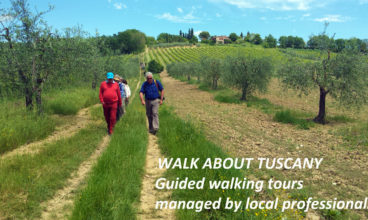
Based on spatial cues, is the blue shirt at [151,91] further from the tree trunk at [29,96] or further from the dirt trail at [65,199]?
the tree trunk at [29,96]

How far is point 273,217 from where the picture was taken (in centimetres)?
354

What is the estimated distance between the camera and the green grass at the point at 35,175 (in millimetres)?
3643

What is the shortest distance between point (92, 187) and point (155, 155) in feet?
9.15

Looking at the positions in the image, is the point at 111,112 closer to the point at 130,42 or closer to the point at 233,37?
the point at 130,42

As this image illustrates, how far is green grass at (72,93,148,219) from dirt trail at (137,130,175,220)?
15cm

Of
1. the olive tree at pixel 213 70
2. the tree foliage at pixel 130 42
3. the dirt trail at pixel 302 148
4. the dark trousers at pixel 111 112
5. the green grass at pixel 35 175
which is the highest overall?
the tree foliage at pixel 130 42

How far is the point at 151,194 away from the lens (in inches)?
177

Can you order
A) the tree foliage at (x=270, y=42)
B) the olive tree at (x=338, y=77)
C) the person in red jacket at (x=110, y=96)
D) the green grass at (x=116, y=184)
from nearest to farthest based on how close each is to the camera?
the green grass at (x=116, y=184)
the person in red jacket at (x=110, y=96)
the olive tree at (x=338, y=77)
the tree foliage at (x=270, y=42)

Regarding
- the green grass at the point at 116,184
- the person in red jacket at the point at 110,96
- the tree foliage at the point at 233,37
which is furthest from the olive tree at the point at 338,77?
the tree foliage at the point at 233,37

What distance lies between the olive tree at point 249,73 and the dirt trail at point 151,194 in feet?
55.2

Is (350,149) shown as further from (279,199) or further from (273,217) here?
(273,217)

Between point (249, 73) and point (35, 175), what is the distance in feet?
64.6

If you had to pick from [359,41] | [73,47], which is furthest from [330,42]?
[73,47]

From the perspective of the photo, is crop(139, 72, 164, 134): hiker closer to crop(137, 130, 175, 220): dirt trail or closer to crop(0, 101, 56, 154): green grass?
crop(137, 130, 175, 220): dirt trail
